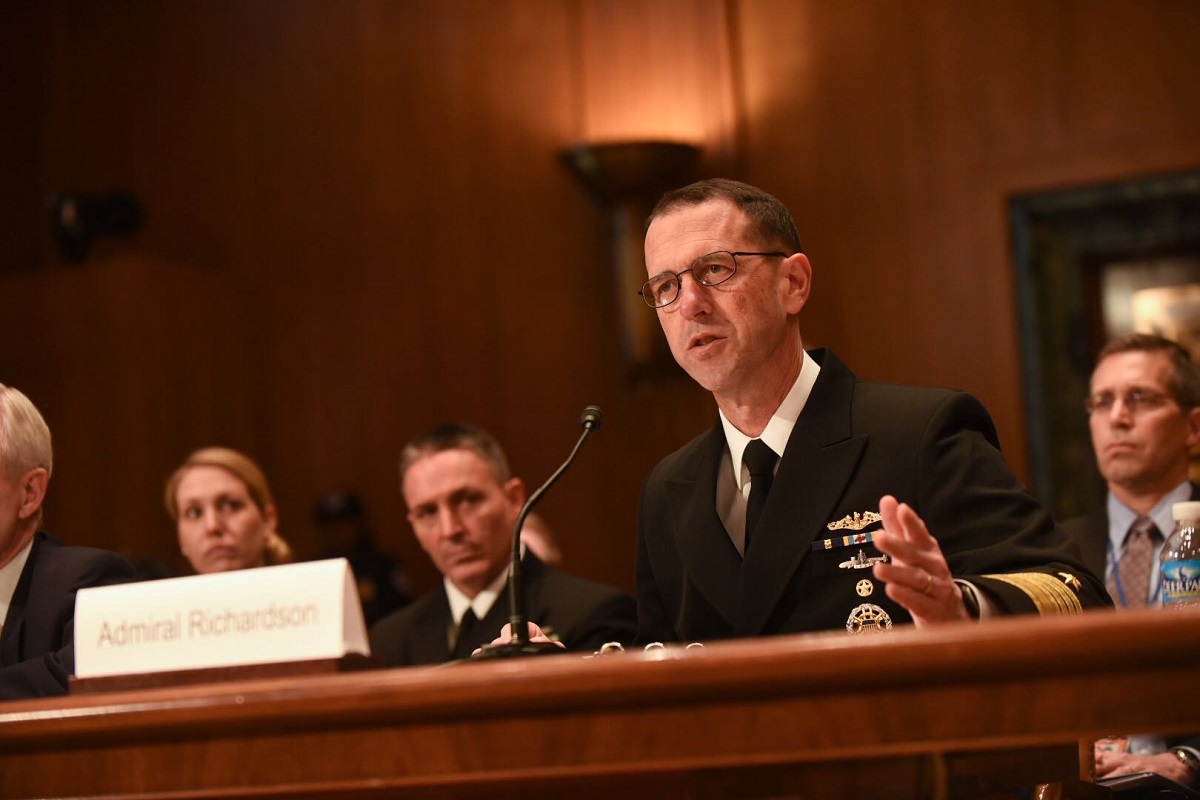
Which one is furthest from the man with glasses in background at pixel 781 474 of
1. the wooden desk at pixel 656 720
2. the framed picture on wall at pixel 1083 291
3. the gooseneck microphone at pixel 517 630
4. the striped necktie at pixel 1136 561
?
the framed picture on wall at pixel 1083 291

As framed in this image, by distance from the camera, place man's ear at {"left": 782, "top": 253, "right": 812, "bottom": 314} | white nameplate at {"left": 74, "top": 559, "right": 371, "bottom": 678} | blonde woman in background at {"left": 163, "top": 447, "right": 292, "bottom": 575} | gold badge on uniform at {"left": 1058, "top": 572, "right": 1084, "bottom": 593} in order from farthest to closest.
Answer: blonde woman in background at {"left": 163, "top": 447, "right": 292, "bottom": 575} → man's ear at {"left": 782, "top": 253, "right": 812, "bottom": 314} → gold badge on uniform at {"left": 1058, "top": 572, "right": 1084, "bottom": 593} → white nameplate at {"left": 74, "top": 559, "right": 371, "bottom": 678}

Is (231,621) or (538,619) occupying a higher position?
(231,621)

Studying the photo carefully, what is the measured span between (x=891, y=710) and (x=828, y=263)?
15.0 feet

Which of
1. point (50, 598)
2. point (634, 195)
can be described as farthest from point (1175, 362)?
point (50, 598)

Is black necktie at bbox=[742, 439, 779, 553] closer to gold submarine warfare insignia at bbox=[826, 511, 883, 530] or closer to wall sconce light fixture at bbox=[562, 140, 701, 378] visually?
gold submarine warfare insignia at bbox=[826, 511, 883, 530]

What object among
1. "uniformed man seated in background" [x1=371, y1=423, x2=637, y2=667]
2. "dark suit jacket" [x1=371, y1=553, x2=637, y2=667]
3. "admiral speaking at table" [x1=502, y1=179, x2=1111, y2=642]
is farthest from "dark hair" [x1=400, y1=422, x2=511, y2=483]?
"admiral speaking at table" [x1=502, y1=179, x2=1111, y2=642]

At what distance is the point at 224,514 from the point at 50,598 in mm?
1972

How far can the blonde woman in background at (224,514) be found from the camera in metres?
4.31

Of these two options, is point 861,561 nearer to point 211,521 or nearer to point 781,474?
point 781,474

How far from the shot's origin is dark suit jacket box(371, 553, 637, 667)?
11.4ft

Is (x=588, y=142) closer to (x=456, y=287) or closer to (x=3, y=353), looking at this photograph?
(x=456, y=287)

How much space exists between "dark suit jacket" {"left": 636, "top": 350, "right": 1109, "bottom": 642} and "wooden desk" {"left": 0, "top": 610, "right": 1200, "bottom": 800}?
0.52m

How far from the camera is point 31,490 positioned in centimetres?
254

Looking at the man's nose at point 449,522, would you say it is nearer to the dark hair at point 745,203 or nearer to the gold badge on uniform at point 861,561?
the dark hair at point 745,203
